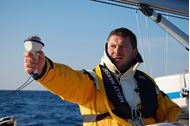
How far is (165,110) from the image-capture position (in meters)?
4.03

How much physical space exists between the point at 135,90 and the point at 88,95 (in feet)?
1.66

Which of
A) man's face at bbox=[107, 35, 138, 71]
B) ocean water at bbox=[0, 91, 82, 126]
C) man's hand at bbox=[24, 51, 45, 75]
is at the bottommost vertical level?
ocean water at bbox=[0, 91, 82, 126]

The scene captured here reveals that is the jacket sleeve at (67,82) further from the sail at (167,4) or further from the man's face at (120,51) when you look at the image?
the sail at (167,4)

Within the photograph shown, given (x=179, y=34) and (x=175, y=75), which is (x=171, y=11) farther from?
(x=175, y=75)

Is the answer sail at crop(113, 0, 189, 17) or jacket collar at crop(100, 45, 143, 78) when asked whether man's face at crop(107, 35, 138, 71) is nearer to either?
jacket collar at crop(100, 45, 143, 78)

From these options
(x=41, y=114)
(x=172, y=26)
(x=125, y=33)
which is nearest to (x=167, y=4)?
(x=172, y=26)

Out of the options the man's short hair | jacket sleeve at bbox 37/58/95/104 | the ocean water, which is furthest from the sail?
jacket sleeve at bbox 37/58/95/104

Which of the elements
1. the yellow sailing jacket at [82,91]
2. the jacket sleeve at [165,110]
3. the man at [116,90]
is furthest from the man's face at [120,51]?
the jacket sleeve at [165,110]

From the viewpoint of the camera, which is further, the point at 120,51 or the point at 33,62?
the point at 120,51

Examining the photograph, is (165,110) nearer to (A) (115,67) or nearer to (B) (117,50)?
(A) (115,67)

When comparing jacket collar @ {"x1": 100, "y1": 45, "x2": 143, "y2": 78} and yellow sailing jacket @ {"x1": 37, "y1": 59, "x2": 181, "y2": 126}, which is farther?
jacket collar @ {"x1": 100, "y1": 45, "x2": 143, "y2": 78}

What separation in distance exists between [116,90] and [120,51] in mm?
361

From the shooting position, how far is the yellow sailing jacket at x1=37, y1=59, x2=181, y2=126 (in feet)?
10.1

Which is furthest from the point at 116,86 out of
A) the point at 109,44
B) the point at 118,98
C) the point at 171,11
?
the point at 171,11
